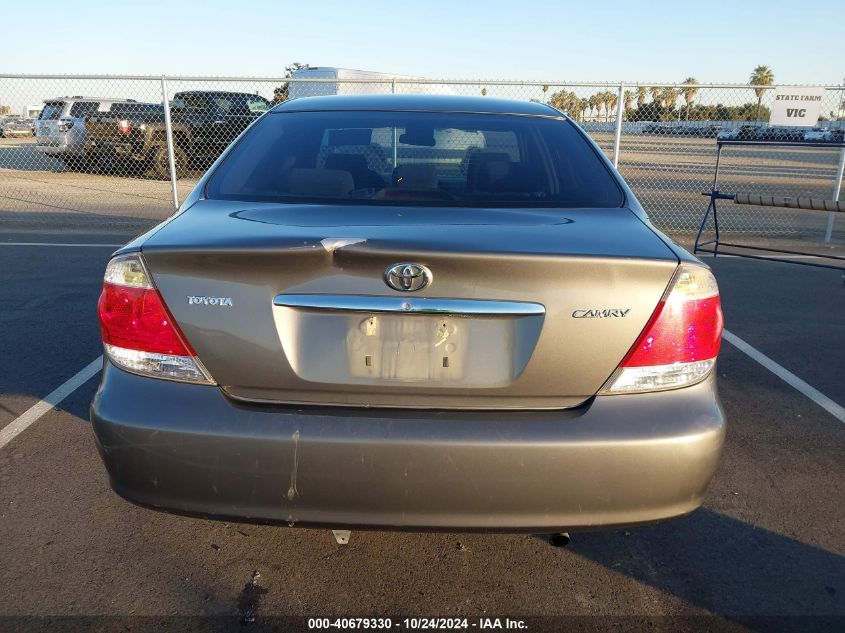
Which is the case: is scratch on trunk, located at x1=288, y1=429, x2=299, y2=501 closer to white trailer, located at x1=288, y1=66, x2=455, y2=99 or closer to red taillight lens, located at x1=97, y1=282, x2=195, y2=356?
red taillight lens, located at x1=97, y1=282, x2=195, y2=356

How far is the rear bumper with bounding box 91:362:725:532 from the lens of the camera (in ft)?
5.92

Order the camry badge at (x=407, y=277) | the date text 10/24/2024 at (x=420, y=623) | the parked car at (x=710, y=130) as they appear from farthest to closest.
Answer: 1. the parked car at (x=710, y=130)
2. the date text 10/24/2024 at (x=420, y=623)
3. the camry badge at (x=407, y=277)

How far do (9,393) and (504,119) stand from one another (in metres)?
3.15

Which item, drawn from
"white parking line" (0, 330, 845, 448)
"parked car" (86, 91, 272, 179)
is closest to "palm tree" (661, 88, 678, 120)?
"white parking line" (0, 330, 845, 448)

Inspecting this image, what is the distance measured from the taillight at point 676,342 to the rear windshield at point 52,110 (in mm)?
19570

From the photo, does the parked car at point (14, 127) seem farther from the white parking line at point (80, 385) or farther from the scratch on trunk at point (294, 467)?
the scratch on trunk at point (294, 467)

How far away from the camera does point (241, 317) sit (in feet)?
6.04

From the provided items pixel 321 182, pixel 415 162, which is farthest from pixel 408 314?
pixel 415 162

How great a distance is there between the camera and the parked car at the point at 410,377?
181cm

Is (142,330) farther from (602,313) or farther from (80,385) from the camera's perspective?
(80,385)

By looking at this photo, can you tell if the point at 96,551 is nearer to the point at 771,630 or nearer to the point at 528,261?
the point at 528,261

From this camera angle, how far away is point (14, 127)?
3753 cm

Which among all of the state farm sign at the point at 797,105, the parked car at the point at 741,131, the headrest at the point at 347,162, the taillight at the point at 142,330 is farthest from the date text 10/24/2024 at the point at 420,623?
the parked car at the point at 741,131

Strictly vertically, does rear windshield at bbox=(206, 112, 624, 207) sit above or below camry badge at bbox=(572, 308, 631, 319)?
above
